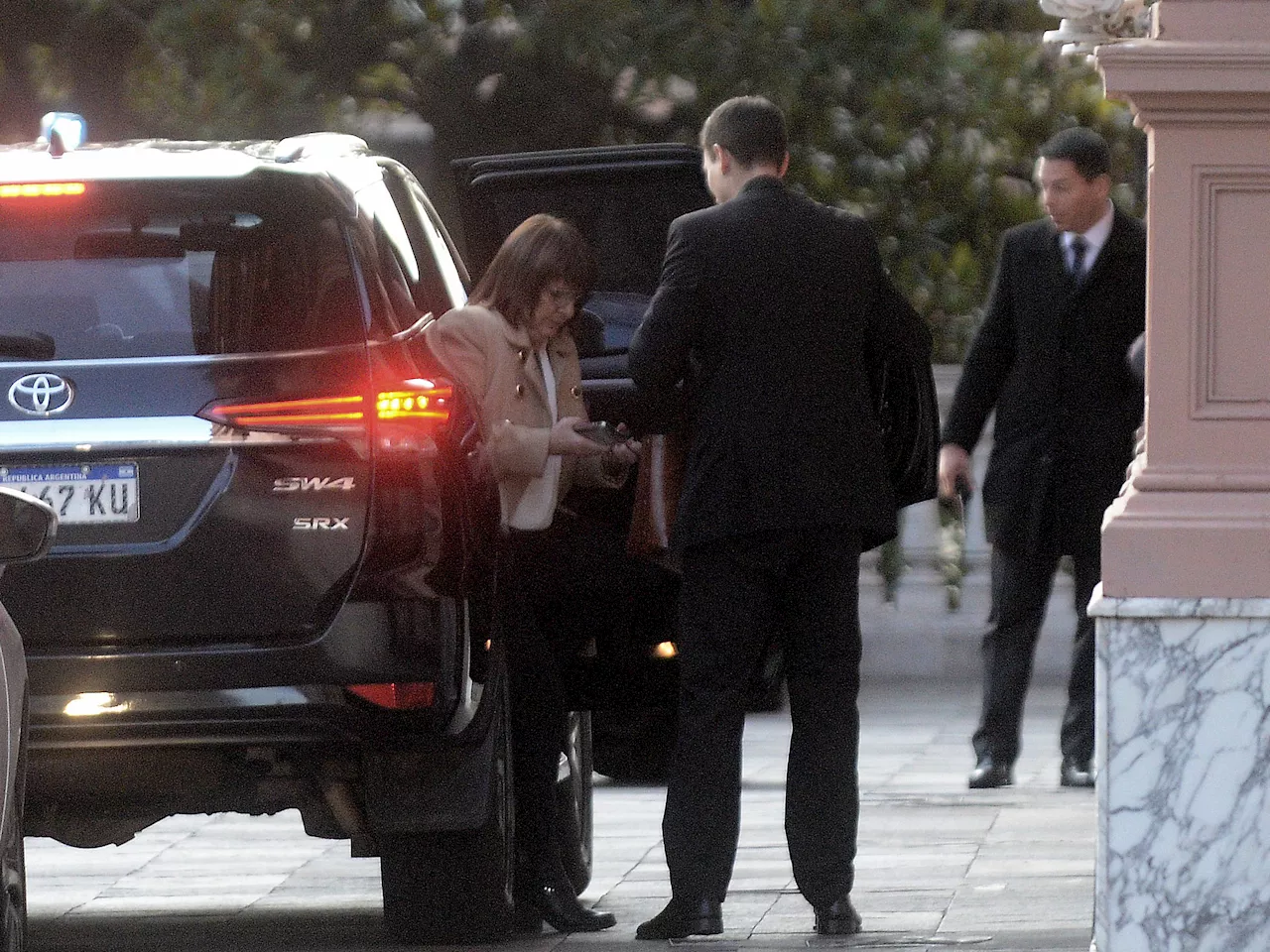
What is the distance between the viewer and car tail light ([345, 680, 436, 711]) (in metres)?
5.91

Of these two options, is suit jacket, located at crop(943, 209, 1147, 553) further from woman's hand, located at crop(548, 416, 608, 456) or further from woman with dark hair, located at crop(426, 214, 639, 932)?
woman's hand, located at crop(548, 416, 608, 456)

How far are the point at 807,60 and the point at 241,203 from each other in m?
8.25

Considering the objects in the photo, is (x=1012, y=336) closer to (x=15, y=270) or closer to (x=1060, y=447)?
(x=1060, y=447)

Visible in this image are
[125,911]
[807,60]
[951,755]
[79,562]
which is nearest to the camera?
[79,562]

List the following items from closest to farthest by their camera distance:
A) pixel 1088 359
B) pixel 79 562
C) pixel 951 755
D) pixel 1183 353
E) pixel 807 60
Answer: pixel 1183 353
pixel 79 562
pixel 1088 359
pixel 951 755
pixel 807 60

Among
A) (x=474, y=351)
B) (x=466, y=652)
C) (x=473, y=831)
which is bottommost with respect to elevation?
(x=473, y=831)

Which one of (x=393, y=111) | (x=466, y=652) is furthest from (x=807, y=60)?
(x=466, y=652)

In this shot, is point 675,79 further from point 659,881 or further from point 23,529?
point 23,529

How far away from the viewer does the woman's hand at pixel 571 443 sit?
6.55m

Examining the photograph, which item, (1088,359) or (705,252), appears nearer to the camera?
(705,252)

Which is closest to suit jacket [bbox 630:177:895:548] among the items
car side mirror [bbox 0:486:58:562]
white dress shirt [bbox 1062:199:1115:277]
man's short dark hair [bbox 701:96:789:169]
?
man's short dark hair [bbox 701:96:789:169]

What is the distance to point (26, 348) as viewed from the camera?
600cm

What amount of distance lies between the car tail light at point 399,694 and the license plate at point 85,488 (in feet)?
1.83

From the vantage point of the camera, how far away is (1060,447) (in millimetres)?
9258
